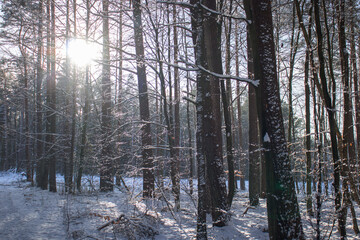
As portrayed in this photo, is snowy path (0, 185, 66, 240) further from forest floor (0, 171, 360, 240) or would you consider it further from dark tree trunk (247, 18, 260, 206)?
dark tree trunk (247, 18, 260, 206)

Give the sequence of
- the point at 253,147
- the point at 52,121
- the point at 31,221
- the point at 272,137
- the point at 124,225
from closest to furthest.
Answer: the point at 272,137
the point at 124,225
the point at 31,221
the point at 253,147
the point at 52,121

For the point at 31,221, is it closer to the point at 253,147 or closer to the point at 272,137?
the point at 272,137

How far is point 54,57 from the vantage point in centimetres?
1238

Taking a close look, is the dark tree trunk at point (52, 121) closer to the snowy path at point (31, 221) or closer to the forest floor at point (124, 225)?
the snowy path at point (31, 221)

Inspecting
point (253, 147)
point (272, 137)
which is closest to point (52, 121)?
point (253, 147)

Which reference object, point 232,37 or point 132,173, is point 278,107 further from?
point 232,37

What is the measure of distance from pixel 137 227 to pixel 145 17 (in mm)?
6112

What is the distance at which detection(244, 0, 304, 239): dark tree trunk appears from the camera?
389 cm

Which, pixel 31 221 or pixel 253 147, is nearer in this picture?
pixel 31 221

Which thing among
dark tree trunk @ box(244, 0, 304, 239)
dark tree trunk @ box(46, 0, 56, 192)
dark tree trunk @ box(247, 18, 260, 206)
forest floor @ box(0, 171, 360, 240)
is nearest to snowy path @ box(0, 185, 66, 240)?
forest floor @ box(0, 171, 360, 240)

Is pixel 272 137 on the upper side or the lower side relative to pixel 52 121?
lower

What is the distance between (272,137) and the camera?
406cm

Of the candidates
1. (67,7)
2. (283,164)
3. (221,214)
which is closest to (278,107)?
(283,164)

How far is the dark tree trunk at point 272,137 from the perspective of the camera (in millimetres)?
3891
